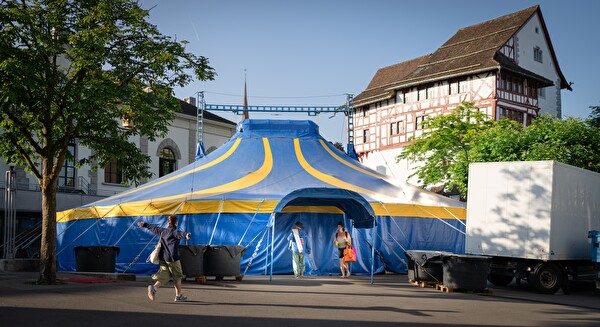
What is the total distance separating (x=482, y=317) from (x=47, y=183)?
10.3 m

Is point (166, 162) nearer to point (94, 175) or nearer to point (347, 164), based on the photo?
point (94, 175)

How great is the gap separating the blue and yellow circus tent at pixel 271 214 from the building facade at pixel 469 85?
68.3 ft

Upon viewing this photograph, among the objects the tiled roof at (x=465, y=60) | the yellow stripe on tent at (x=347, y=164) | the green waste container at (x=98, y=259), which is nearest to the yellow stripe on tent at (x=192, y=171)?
the yellow stripe on tent at (x=347, y=164)

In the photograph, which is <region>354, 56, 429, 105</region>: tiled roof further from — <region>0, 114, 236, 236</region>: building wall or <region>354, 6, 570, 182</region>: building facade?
<region>0, 114, 236, 236</region>: building wall

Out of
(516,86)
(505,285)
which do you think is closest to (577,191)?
(505,285)

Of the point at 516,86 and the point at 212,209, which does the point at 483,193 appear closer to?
the point at 212,209

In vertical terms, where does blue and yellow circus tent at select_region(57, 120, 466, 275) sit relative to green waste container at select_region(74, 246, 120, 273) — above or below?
above

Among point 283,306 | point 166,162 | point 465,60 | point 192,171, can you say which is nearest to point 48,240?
point 283,306

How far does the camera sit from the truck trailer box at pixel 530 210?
15.8m

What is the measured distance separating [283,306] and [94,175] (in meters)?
27.0

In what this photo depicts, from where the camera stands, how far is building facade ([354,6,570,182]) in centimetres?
4500

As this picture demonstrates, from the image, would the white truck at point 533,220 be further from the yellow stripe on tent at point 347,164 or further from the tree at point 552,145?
the tree at point 552,145

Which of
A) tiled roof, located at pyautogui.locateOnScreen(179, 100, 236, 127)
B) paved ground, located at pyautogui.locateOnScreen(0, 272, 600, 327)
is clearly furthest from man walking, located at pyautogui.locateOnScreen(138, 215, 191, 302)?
tiled roof, located at pyautogui.locateOnScreen(179, 100, 236, 127)

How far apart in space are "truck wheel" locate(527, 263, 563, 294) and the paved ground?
340 millimetres
